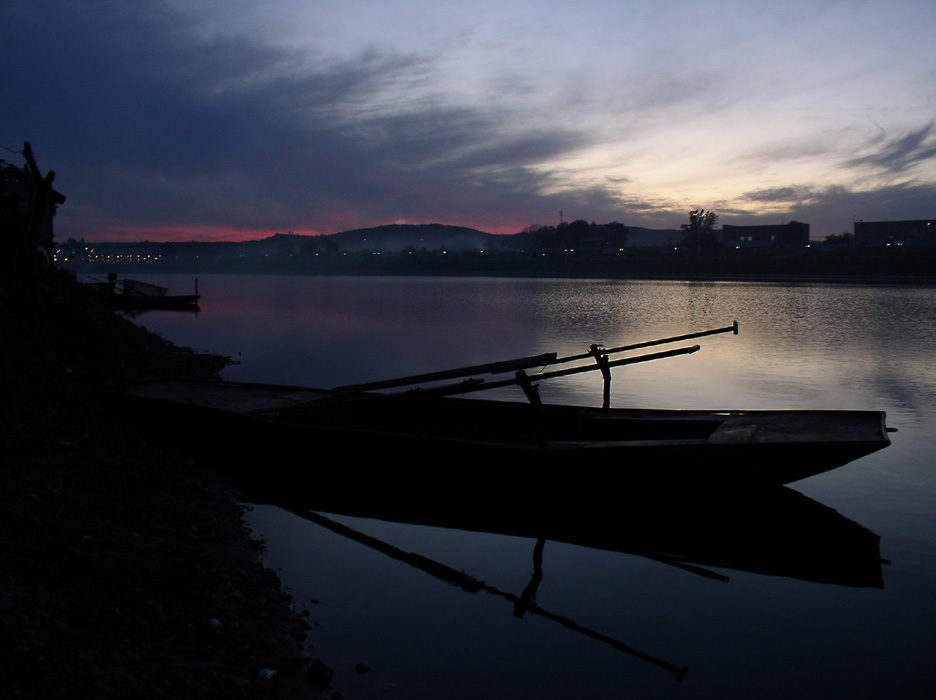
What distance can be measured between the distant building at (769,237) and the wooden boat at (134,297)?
5479 inches

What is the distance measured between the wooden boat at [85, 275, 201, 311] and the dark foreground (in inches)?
1406

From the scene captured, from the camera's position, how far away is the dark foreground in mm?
4648

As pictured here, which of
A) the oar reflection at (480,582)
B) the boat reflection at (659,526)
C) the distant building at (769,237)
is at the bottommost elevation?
the oar reflection at (480,582)

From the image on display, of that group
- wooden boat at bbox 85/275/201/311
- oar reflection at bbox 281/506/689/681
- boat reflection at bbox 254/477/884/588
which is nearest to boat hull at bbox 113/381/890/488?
boat reflection at bbox 254/477/884/588

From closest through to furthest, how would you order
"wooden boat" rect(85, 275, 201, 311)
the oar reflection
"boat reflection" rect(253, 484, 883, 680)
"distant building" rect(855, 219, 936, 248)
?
1. the oar reflection
2. "boat reflection" rect(253, 484, 883, 680)
3. "wooden boat" rect(85, 275, 201, 311)
4. "distant building" rect(855, 219, 936, 248)

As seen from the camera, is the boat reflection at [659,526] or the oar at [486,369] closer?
the boat reflection at [659,526]

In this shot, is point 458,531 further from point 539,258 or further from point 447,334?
point 539,258

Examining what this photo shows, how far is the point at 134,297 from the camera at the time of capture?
51031 mm

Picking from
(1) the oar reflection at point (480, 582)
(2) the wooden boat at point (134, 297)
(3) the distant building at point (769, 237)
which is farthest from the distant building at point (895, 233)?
(1) the oar reflection at point (480, 582)

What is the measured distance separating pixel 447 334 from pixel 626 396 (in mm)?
→ 23093

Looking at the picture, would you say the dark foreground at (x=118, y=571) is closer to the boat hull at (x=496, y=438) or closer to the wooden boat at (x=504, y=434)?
the boat hull at (x=496, y=438)

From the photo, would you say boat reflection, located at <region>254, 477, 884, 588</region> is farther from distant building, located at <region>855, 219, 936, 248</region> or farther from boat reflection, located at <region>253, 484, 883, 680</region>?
distant building, located at <region>855, 219, 936, 248</region>

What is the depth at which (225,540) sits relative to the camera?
8.46 metres

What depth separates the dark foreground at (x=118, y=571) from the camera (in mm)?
4648
